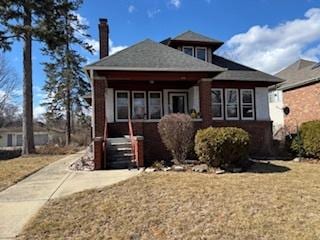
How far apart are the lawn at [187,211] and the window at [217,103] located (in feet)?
33.2

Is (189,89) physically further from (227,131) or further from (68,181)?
(68,181)

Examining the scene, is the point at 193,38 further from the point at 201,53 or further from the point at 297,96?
the point at 297,96

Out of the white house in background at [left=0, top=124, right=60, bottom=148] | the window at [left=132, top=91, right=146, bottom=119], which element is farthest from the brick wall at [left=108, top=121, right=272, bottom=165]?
the white house in background at [left=0, top=124, right=60, bottom=148]

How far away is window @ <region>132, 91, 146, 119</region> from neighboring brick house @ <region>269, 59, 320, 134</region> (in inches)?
412

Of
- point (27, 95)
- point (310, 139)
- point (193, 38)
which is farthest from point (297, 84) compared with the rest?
point (27, 95)

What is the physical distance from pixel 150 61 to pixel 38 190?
8.18 metres

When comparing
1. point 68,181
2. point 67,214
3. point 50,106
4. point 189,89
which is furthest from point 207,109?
point 50,106

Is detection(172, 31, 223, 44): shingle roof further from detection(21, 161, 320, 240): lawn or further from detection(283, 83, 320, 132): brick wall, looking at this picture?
detection(21, 161, 320, 240): lawn

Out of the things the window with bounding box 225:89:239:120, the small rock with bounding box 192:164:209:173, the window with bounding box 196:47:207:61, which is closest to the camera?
the small rock with bounding box 192:164:209:173

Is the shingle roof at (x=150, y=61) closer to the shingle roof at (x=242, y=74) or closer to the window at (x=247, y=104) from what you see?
the shingle roof at (x=242, y=74)

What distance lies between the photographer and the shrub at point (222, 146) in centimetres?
1180

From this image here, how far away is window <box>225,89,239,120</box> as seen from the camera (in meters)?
20.1

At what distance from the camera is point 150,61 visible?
52.7ft

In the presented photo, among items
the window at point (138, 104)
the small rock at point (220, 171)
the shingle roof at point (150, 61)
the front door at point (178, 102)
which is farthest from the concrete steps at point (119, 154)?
the front door at point (178, 102)
